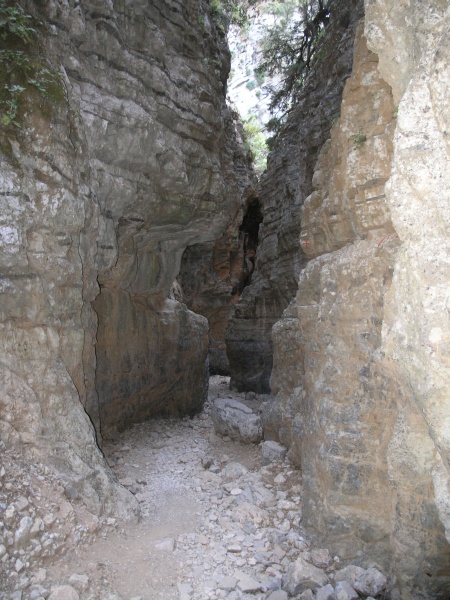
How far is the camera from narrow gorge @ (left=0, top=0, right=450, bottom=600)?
10.5 ft

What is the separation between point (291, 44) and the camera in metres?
13.6

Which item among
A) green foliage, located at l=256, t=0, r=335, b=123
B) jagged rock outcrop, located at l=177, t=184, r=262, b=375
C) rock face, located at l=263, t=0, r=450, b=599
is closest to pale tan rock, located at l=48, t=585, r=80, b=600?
rock face, located at l=263, t=0, r=450, b=599

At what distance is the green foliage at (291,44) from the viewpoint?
12.9 m

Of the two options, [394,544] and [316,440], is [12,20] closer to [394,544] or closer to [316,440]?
[316,440]

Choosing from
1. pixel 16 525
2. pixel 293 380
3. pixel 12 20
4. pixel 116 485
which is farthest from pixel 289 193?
pixel 16 525

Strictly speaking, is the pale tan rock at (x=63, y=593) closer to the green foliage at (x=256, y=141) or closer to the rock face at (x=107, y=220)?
the rock face at (x=107, y=220)

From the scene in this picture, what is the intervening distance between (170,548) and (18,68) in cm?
546

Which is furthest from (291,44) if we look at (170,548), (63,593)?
(63,593)

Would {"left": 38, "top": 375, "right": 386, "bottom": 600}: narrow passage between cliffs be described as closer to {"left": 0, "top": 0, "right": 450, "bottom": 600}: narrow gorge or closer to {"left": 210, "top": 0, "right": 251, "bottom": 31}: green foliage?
{"left": 0, "top": 0, "right": 450, "bottom": 600}: narrow gorge

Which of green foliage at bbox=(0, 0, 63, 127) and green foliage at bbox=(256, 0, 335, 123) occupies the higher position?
green foliage at bbox=(256, 0, 335, 123)

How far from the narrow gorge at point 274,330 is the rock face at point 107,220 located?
0.10 feet

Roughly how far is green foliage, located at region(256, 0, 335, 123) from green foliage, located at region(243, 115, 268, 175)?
510 cm

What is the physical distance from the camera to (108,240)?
23.7 ft

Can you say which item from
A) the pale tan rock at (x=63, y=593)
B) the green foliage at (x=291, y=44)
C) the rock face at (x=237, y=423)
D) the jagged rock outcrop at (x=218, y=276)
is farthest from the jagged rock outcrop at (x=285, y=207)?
the pale tan rock at (x=63, y=593)
